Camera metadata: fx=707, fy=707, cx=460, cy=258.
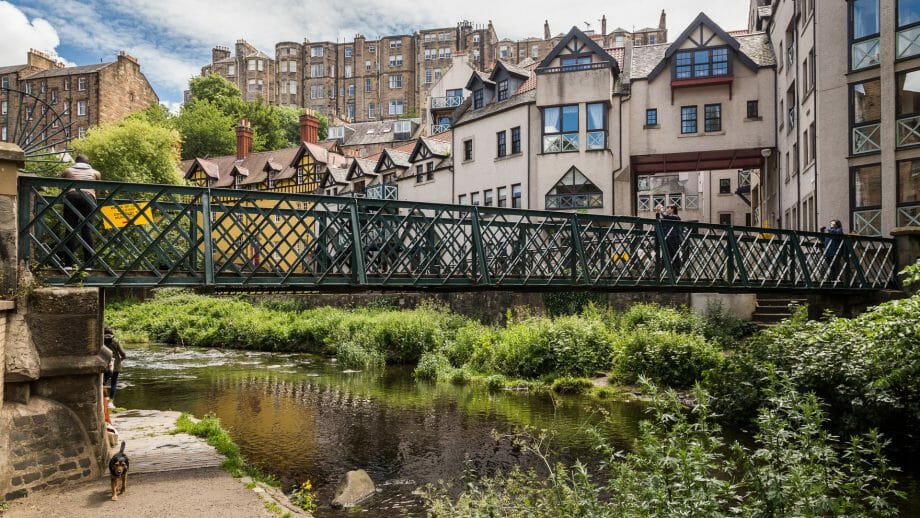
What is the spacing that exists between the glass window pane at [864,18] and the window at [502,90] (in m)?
18.3

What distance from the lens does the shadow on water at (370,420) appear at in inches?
481

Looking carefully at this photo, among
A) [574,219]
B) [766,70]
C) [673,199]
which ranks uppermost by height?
[766,70]

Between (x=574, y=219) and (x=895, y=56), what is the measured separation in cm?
1417

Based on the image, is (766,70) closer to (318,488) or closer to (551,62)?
(551,62)

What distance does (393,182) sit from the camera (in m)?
46.0

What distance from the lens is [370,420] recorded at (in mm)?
16312

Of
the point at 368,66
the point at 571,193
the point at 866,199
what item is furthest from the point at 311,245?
the point at 368,66

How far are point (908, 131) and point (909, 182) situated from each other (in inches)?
62.1

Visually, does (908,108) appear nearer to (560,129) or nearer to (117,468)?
(560,129)

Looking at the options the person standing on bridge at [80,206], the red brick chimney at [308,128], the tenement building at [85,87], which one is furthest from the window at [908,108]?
the tenement building at [85,87]

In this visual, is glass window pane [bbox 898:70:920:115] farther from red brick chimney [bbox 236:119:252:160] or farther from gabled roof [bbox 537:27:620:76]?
red brick chimney [bbox 236:119:252:160]

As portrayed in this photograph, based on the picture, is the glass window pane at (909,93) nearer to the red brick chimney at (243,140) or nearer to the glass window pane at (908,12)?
the glass window pane at (908,12)

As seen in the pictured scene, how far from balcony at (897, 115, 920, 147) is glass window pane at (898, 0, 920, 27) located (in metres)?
2.97

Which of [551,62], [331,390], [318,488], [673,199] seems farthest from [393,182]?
[318,488]
